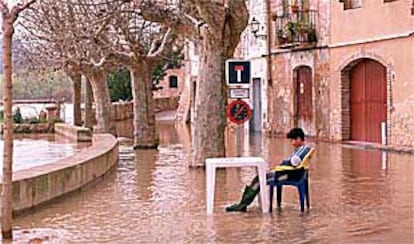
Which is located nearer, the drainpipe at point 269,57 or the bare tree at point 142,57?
the bare tree at point 142,57

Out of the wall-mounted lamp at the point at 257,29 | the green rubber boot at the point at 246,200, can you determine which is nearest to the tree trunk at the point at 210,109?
the green rubber boot at the point at 246,200

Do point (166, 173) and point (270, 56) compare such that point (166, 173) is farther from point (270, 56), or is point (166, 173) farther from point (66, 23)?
point (270, 56)

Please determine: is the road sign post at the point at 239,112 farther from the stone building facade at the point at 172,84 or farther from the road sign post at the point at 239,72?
the stone building facade at the point at 172,84

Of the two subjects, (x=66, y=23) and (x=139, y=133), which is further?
(x=139, y=133)

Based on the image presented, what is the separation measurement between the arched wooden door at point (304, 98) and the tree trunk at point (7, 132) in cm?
2086

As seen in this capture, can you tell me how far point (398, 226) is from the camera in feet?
35.7

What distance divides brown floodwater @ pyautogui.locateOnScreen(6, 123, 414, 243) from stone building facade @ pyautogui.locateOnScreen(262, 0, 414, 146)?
5.42m

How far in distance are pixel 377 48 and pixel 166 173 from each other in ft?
32.1

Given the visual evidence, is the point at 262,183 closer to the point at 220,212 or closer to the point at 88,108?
the point at 220,212

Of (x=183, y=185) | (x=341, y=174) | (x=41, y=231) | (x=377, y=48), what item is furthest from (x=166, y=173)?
(x=377, y=48)

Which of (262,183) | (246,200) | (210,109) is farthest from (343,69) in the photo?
(262,183)

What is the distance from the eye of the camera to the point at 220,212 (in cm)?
1237

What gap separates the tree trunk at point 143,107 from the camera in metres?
25.4

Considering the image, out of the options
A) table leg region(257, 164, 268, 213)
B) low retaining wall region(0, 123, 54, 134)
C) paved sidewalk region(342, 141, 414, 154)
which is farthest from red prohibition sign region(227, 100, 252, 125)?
low retaining wall region(0, 123, 54, 134)
